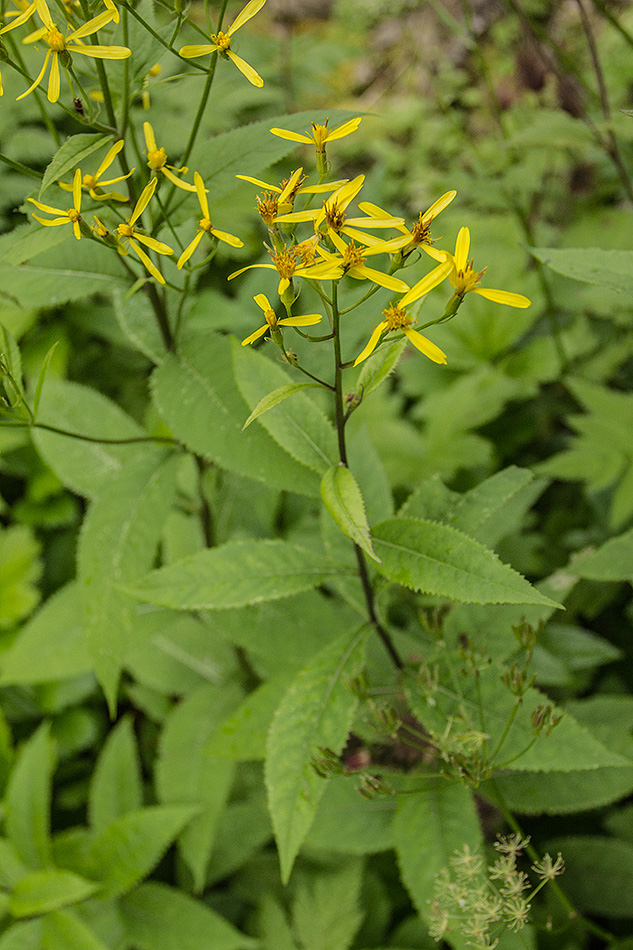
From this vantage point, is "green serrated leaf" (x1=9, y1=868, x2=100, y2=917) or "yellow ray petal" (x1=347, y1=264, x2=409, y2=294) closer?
"yellow ray petal" (x1=347, y1=264, x2=409, y2=294)

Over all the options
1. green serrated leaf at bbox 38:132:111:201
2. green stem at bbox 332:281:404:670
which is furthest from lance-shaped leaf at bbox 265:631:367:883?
green serrated leaf at bbox 38:132:111:201

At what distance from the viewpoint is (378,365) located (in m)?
1.18

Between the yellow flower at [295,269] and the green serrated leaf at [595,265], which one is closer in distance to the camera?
the yellow flower at [295,269]

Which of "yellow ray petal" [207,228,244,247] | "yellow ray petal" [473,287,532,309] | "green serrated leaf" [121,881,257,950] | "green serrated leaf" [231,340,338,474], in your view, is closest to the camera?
"yellow ray petal" [473,287,532,309]

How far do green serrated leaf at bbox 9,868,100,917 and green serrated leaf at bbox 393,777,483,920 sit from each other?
913mm

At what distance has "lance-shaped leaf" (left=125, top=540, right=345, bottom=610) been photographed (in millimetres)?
1331

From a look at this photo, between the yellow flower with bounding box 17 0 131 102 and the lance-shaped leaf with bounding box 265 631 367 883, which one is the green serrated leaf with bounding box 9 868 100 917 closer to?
the lance-shaped leaf with bounding box 265 631 367 883

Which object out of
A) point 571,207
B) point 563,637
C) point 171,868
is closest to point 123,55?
point 563,637

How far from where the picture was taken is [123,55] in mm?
1165

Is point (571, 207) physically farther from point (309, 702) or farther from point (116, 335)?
point (309, 702)

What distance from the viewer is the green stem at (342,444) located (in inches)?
40.9

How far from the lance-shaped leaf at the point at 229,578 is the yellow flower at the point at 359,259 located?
0.60m

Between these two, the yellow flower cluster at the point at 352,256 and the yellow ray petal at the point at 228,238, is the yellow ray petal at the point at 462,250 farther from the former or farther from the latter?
the yellow ray petal at the point at 228,238

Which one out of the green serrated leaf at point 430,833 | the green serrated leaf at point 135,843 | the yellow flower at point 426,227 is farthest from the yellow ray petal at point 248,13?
the green serrated leaf at point 135,843
